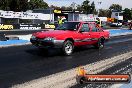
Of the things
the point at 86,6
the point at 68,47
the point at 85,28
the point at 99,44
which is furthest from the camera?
the point at 86,6

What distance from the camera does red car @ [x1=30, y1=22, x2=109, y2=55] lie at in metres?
12.0

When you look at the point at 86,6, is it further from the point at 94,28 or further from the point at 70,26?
the point at 70,26

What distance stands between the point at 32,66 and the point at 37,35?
296 centimetres

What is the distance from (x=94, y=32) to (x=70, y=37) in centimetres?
237

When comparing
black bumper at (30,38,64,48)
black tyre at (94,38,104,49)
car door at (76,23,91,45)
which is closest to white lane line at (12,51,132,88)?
black bumper at (30,38,64,48)

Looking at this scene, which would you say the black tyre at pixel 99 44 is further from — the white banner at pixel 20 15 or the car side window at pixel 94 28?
the white banner at pixel 20 15

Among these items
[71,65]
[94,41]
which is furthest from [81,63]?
[94,41]

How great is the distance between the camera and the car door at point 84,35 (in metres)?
13.4

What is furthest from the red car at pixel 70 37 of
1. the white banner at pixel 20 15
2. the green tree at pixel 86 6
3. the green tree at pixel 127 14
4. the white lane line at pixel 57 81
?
the green tree at pixel 127 14

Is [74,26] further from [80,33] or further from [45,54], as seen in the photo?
[45,54]

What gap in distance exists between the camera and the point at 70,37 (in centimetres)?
1270

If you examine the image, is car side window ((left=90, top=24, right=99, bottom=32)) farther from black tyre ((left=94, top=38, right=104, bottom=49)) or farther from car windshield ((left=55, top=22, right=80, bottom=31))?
car windshield ((left=55, top=22, right=80, bottom=31))

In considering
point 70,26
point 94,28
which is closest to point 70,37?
point 70,26

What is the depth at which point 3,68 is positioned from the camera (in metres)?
9.04
